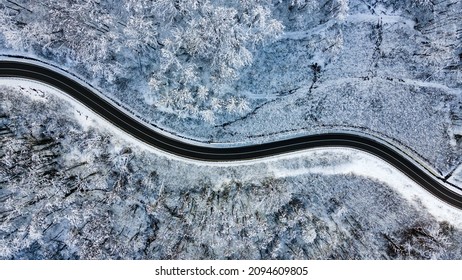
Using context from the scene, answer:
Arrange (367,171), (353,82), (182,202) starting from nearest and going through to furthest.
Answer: (182,202) < (353,82) < (367,171)

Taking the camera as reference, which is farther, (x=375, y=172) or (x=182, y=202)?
(x=375, y=172)

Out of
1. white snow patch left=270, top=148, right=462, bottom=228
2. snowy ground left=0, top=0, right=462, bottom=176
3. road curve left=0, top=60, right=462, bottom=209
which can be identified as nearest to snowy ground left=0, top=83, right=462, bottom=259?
white snow patch left=270, top=148, right=462, bottom=228

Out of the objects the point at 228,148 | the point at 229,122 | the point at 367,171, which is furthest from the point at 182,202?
the point at 367,171

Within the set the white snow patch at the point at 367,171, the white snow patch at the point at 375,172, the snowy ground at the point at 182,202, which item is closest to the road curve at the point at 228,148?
the white snow patch at the point at 367,171

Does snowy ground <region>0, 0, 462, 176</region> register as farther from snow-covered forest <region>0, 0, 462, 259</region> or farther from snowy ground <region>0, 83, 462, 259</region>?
snowy ground <region>0, 83, 462, 259</region>

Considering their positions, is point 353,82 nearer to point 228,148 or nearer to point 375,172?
point 375,172
